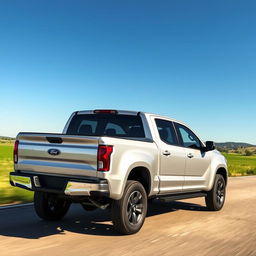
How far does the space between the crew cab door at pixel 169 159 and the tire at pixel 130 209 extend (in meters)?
0.70

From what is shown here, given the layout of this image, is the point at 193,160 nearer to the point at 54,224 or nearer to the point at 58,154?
the point at 54,224

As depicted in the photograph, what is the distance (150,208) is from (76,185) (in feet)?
12.3

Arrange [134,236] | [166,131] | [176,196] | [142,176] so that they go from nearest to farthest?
[134,236], [142,176], [176,196], [166,131]

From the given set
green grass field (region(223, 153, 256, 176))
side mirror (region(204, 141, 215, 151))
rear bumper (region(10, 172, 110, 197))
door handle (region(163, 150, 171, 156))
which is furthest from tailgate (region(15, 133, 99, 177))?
green grass field (region(223, 153, 256, 176))

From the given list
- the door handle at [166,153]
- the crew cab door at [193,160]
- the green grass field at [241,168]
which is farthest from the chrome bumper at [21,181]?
the green grass field at [241,168]

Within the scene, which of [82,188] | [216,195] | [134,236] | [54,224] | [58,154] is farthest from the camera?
[216,195]

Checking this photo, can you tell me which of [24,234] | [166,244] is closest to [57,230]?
[24,234]

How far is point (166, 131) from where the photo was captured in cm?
764

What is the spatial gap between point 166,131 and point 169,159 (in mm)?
638

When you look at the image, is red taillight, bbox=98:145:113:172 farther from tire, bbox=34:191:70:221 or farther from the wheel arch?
tire, bbox=34:191:70:221

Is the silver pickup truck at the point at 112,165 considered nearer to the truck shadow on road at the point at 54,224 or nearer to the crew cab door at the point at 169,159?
the crew cab door at the point at 169,159

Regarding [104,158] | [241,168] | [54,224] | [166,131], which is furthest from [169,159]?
[241,168]

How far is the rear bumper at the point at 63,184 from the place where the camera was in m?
5.57

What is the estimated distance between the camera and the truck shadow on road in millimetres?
6195
